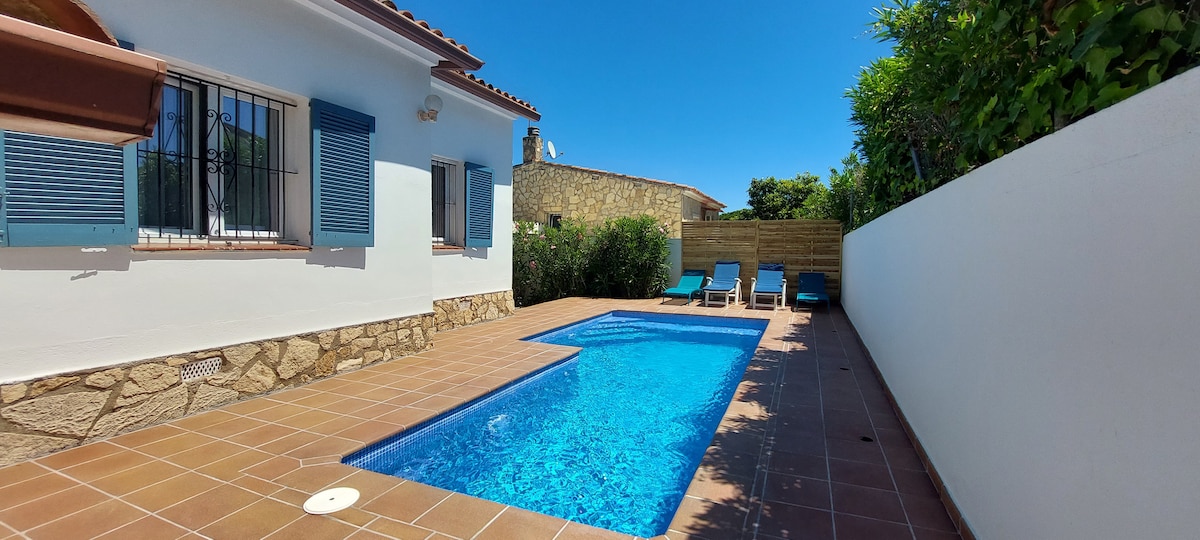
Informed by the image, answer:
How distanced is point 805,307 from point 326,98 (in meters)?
13.0

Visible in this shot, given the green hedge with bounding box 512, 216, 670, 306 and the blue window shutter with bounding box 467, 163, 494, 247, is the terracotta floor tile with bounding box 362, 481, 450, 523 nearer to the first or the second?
the blue window shutter with bounding box 467, 163, 494, 247

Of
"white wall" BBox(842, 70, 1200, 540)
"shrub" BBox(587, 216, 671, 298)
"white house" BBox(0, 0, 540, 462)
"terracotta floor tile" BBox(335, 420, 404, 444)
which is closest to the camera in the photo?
"white wall" BBox(842, 70, 1200, 540)

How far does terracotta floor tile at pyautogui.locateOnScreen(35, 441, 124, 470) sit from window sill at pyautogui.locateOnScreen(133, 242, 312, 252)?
1721mm

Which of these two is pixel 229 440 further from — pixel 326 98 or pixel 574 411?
pixel 326 98

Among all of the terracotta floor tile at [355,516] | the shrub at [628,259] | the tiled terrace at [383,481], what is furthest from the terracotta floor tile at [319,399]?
the shrub at [628,259]

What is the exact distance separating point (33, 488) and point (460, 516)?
10.2ft

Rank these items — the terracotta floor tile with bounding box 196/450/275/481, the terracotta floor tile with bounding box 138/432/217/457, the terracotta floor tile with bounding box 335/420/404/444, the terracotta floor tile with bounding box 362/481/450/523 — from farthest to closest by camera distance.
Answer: the terracotta floor tile with bounding box 335/420/404/444
the terracotta floor tile with bounding box 138/432/217/457
the terracotta floor tile with bounding box 196/450/275/481
the terracotta floor tile with bounding box 362/481/450/523

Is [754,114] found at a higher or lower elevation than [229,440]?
higher

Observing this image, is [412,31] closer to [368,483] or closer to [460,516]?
[368,483]

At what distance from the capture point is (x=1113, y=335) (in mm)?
1743

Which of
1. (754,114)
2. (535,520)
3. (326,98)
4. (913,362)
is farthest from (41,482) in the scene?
(754,114)

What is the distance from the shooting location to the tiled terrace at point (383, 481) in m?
3.17

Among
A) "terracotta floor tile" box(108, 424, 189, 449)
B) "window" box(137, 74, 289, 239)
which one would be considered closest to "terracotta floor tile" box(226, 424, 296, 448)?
"terracotta floor tile" box(108, 424, 189, 449)

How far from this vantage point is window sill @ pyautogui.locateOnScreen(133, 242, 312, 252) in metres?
4.69
